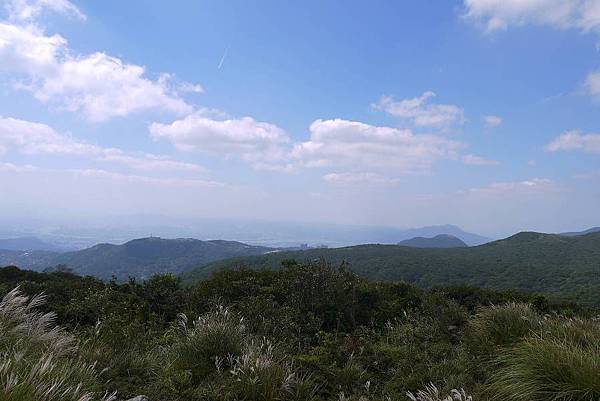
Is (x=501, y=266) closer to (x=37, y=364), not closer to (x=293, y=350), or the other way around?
(x=293, y=350)

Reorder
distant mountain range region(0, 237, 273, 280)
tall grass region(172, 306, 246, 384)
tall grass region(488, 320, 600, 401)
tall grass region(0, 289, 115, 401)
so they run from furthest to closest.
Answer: distant mountain range region(0, 237, 273, 280)
tall grass region(172, 306, 246, 384)
tall grass region(488, 320, 600, 401)
tall grass region(0, 289, 115, 401)

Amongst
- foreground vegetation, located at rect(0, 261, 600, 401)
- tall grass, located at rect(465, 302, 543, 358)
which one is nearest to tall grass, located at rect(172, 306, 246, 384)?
foreground vegetation, located at rect(0, 261, 600, 401)

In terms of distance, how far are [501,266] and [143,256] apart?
131381 millimetres

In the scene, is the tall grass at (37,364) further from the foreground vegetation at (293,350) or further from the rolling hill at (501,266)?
the rolling hill at (501,266)

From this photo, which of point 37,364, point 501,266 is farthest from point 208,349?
point 501,266

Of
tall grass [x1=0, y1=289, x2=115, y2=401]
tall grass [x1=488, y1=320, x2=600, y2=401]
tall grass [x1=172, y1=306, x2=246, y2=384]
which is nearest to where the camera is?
tall grass [x1=0, y1=289, x2=115, y2=401]

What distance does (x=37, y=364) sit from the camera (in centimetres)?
311

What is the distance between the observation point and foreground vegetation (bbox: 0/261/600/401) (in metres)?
3.88

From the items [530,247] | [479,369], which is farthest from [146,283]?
[530,247]

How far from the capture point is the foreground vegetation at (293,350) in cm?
388

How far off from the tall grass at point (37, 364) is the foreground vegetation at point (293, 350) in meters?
0.02

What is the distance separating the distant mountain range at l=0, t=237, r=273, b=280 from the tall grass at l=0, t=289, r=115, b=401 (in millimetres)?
129380

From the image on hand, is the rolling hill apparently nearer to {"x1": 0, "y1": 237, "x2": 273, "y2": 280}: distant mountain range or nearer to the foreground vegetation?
the foreground vegetation

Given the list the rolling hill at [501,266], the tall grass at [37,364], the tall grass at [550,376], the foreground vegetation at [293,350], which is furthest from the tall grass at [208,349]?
the rolling hill at [501,266]
